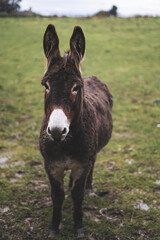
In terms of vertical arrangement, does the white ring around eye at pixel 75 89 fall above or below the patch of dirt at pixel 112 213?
above

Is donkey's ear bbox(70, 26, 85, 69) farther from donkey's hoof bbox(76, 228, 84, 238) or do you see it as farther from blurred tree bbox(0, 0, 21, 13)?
blurred tree bbox(0, 0, 21, 13)

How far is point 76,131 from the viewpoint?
3.09 m

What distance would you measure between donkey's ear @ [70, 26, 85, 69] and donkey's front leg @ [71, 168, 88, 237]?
4.74 feet

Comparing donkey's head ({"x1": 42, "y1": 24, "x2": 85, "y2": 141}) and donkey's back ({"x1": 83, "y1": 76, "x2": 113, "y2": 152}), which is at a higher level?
donkey's head ({"x1": 42, "y1": 24, "x2": 85, "y2": 141})

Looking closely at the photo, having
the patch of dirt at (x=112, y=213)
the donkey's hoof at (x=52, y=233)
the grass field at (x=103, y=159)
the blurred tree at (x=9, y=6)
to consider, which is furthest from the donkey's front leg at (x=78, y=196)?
the blurred tree at (x=9, y=6)

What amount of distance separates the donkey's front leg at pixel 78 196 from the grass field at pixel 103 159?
5.2 inches

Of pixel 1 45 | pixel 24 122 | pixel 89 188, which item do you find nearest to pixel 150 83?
pixel 24 122

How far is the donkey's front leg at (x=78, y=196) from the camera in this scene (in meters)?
3.27

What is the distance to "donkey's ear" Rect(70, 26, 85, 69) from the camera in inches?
111

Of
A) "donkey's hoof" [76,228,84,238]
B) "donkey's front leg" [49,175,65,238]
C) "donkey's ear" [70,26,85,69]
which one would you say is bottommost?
"donkey's hoof" [76,228,84,238]

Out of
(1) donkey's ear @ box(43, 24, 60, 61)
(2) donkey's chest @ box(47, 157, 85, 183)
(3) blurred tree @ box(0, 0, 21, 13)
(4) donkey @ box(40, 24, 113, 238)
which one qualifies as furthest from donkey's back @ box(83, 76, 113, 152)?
(3) blurred tree @ box(0, 0, 21, 13)

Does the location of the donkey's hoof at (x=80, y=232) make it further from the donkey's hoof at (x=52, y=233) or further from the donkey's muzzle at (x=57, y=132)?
the donkey's muzzle at (x=57, y=132)

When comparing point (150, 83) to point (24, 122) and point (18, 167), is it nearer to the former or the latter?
point (24, 122)

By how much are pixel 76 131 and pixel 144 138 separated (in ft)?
12.4
